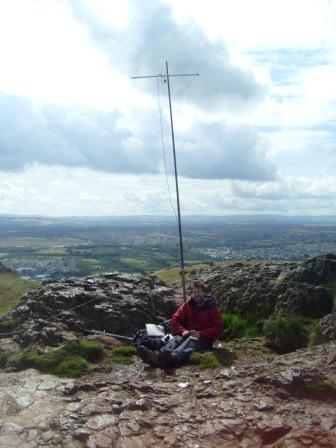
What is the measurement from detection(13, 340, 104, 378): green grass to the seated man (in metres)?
1.21

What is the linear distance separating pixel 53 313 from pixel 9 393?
14.3ft

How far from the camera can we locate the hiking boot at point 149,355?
34.7ft

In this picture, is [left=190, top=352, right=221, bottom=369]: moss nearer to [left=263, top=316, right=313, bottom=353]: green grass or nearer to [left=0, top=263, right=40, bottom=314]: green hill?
[left=263, top=316, right=313, bottom=353]: green grass

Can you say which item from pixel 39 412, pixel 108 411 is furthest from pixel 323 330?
pixel 39 412

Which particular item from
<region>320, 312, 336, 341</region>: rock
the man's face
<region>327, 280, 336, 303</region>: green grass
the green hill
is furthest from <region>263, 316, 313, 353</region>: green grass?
the green hill

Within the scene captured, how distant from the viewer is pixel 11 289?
79.5 feet

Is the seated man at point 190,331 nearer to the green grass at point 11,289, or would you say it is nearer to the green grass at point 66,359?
the green grass at point 66,359

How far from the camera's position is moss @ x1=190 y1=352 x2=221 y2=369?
1063 cm

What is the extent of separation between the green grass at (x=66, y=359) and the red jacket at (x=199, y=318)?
201 centimetres

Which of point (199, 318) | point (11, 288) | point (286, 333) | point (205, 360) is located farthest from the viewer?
point (11, 288)

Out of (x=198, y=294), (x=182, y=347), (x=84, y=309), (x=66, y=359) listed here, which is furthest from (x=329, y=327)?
(x=84, y=309)

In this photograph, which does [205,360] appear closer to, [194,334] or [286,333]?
[194,334]

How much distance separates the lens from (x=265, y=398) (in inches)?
338

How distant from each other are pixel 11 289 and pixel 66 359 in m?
14.6
